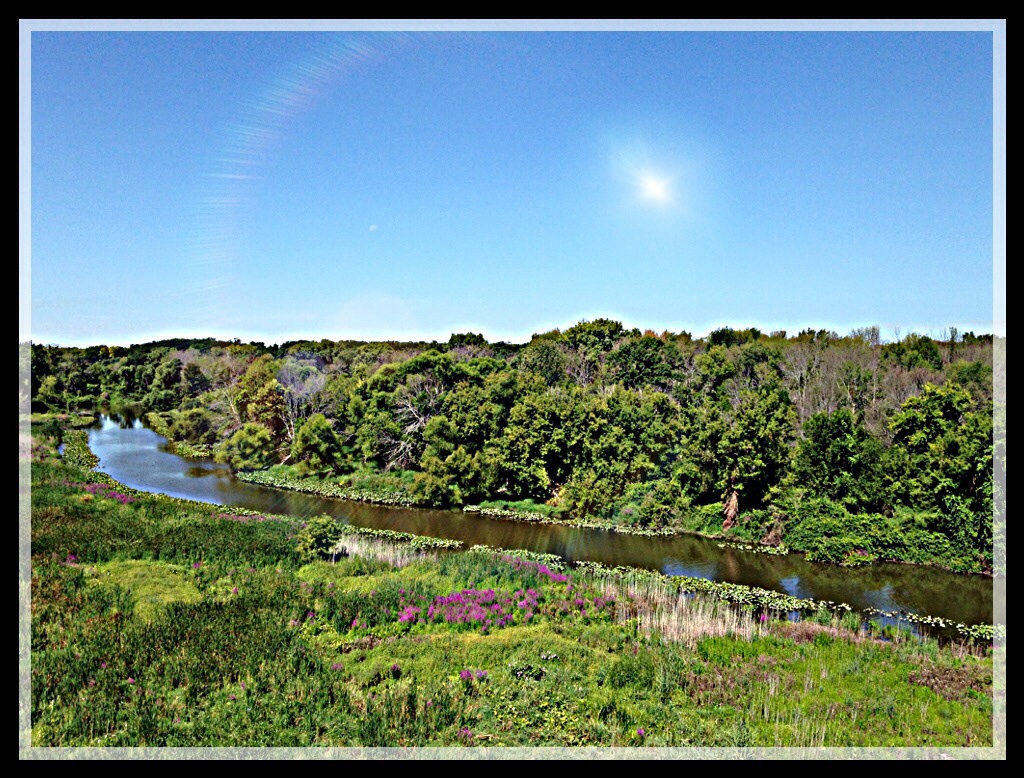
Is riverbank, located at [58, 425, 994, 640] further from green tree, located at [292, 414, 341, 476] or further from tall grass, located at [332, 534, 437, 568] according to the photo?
green tree, located at [292, 414, 341, 476]

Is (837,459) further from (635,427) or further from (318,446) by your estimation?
(318,446)

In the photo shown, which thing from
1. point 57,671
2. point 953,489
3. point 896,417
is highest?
point 896,417

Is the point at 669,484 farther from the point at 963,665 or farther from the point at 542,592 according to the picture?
the point at 963,665

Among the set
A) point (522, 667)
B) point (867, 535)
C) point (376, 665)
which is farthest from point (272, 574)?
point (867, 535)

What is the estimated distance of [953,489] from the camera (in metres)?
16.9

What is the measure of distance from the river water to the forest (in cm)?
99

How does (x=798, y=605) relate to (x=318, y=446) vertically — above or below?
below

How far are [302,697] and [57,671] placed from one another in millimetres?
3151

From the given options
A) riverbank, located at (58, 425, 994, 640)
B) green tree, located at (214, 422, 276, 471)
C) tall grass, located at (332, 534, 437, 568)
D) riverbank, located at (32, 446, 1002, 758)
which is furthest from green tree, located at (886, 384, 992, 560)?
green tree, located at (214, 422, 276, 471)

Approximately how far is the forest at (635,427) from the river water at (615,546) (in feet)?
3.23

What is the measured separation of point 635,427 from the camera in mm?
23453

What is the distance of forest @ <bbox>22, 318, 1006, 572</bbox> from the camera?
1739cm

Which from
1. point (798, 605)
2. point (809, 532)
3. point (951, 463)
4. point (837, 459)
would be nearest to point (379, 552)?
point (798, 605)

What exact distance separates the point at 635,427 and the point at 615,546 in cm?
547
